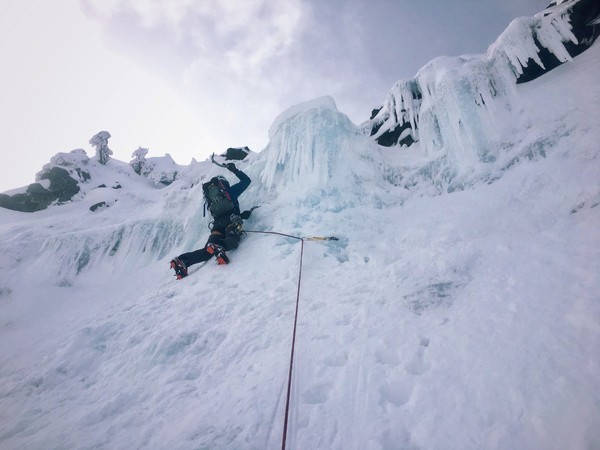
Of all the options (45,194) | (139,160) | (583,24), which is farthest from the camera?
(139,160)

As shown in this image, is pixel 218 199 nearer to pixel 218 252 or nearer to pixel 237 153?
pixel 218 252

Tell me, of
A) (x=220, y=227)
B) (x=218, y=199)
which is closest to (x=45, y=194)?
(x=218, y=199)

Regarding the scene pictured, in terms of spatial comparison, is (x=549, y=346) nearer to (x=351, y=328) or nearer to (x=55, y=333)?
(x=351, y=328)

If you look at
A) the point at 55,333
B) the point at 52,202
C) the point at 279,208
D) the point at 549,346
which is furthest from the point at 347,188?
the point at 52,202

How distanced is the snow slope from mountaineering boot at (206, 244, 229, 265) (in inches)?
8.6

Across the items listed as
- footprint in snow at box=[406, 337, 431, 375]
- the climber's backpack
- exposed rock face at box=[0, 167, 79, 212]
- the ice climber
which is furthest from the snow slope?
exposed rock face at box=[0, 167, 79, 212]

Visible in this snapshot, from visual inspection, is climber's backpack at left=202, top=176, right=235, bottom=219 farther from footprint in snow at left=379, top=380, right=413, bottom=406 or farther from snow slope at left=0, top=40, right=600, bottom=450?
footprint in snow at left=379, top=380, right=413, bottom=406

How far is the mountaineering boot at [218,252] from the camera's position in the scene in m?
6.70

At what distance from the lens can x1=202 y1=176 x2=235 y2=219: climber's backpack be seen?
7.54 metres

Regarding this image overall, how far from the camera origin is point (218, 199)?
7594mm

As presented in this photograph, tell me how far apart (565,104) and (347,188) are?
4.87 m

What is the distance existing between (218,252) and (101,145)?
33448 millimetres

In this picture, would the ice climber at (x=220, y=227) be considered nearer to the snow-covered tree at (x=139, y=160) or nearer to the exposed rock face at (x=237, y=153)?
the exposed rock face at (x=237, y=153)

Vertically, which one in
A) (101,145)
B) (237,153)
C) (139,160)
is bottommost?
(237,153)
